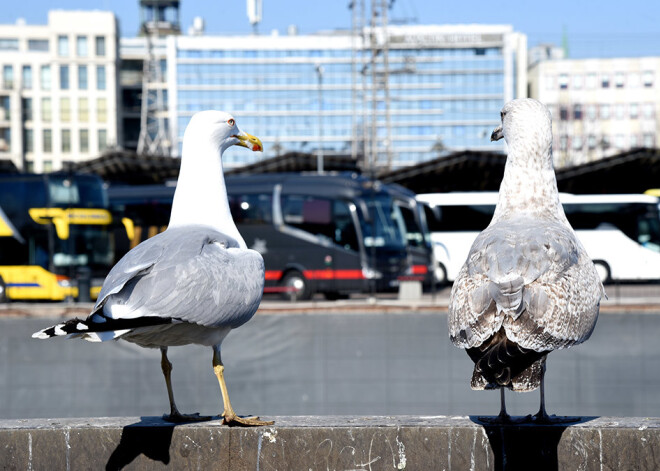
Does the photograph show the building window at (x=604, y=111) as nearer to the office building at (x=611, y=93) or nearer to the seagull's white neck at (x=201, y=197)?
the office building at (x=611, y=93)

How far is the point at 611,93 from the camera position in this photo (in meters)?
119

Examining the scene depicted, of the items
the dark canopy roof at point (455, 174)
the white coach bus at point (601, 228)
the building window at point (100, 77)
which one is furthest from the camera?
the building window at point (100, 77)

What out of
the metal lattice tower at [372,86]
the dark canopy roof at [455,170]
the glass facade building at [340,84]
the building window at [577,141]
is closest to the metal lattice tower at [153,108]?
the glass facade building at [340,84]

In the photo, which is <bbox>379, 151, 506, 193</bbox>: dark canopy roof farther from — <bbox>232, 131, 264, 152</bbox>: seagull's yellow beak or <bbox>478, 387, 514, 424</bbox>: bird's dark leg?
<bbox>478, 387, 514, 424</bbox>: bird's dark leg

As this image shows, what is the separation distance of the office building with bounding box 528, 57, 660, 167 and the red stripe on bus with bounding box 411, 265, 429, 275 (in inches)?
3323

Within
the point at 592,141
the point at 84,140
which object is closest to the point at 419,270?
the point at 592,141

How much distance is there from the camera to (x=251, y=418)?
210 inches

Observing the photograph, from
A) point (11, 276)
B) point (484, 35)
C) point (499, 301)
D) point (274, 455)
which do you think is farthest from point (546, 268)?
point (484, 35)

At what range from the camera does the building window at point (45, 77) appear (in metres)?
111

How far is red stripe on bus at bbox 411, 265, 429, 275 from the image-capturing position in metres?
35.0

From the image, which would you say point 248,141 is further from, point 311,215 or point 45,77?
point 45,77

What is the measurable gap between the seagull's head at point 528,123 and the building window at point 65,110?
111 meters

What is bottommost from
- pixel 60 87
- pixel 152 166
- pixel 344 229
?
pixel 344 229

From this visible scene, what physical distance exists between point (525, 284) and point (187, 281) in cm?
153
